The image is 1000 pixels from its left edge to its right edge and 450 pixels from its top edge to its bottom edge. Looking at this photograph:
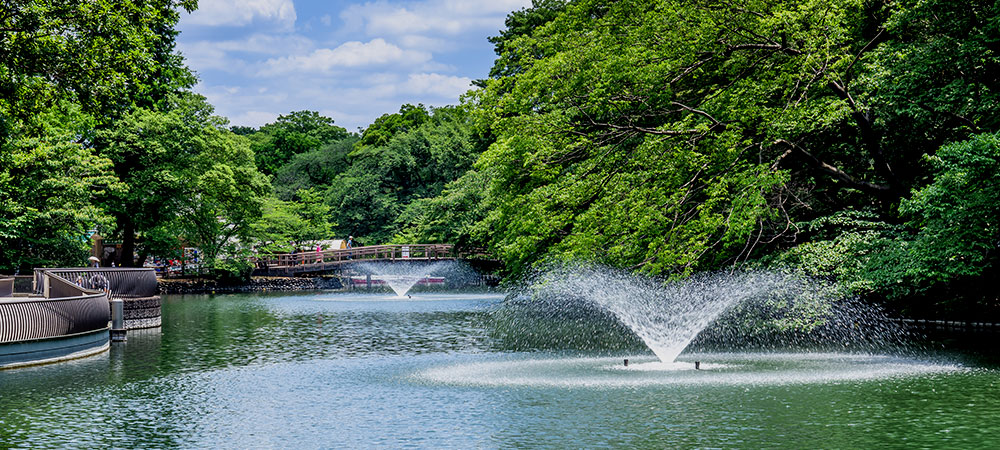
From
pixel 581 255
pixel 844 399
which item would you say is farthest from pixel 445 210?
pixel 844 399

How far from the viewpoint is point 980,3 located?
2050cm

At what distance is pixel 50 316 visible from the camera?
2261 centimetres

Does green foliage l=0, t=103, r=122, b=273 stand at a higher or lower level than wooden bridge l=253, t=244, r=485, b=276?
higher

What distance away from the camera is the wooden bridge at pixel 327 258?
71.4m

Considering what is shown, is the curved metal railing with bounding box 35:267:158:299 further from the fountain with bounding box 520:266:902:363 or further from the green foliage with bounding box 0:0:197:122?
the fountain with bounding box 520:266:902:363

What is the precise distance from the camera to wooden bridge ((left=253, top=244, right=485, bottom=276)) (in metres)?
71.4

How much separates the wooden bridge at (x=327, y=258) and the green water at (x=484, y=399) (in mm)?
45534

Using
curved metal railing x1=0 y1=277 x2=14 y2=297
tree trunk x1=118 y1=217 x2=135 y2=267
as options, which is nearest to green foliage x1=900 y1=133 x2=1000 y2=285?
curved metal railing x1=0 y1=277 x2=14 y2=297

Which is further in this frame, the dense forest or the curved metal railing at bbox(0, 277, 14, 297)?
the curved metal railing at bbox(0, 277, 14, 297)

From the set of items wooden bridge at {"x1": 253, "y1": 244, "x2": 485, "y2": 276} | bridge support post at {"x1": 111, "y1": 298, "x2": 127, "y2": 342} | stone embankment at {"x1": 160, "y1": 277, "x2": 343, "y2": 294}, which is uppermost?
wooden bridge at {"x1": 253, "y1": 244, "x2": 485, "y2": 276}

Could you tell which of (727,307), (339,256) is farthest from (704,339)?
(339,256)

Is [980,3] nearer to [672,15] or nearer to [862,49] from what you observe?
[862,49]

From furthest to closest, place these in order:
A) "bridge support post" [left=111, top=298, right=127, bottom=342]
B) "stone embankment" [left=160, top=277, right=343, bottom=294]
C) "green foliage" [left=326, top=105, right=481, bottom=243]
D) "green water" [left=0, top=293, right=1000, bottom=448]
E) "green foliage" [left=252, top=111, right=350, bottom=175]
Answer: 1. "green foliage" [left=252, top=111, right=350, bottom=175]
2. "green foliage" [left=326, top=105, right=481, bottom=243]
3. "stone embankment" [left=160, top=277, right=343, bottom=294]
4. "bridge support post" [left=111, top=298, right=127, bottom=342]
5. "green water" [left=0, top=293, right=1000, bottom=448]

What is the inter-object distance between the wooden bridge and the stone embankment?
40.2 inches
